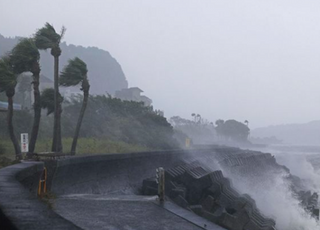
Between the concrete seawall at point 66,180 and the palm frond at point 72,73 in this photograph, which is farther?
the palm frond at point 72,73

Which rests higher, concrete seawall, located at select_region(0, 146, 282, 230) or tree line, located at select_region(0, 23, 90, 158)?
tree line, located at select_region(0, 23, 90, 158)

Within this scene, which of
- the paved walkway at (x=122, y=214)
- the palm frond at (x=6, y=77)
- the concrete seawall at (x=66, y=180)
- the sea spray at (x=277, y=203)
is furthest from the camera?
the sea spray at (x=277, y=203)

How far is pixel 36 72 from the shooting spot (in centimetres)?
1914

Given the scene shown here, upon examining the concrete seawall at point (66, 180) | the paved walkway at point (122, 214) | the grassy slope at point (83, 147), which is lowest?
the paved walkway at point (122, 214)

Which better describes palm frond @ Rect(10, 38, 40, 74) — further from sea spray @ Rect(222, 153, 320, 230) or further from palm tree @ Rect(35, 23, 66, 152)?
sea spray @ Rect(222, 153, 320, 230)

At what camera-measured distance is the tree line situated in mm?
18984

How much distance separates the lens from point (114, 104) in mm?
46594

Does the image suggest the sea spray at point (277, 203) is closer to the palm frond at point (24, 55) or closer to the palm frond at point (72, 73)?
the palm frond at point (72, 73)

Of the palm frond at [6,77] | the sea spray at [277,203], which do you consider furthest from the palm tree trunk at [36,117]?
the sea spray at [277,203]

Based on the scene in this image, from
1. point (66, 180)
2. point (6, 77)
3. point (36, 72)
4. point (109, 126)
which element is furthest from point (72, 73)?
point (109, 126)

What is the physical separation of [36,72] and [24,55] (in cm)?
69

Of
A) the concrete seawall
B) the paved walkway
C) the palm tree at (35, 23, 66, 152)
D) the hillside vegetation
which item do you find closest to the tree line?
the palm tree at (35, 23, 66, 152)

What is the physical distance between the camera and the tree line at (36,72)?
1898 cm

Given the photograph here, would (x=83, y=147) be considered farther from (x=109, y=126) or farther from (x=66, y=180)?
(x=66, y=180)
